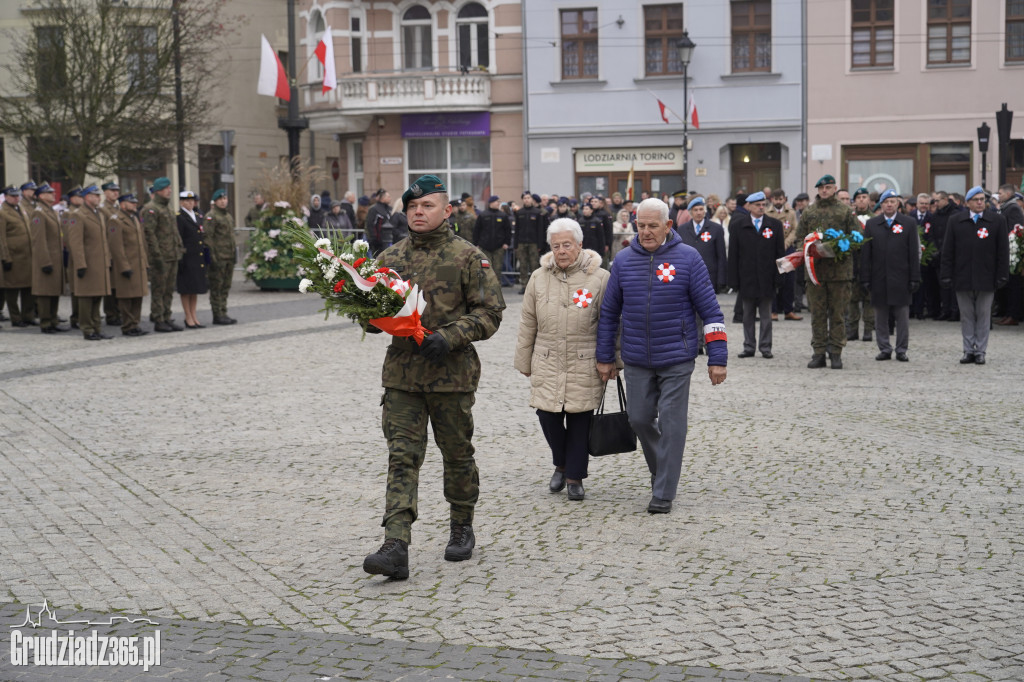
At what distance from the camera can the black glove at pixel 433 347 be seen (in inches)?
248

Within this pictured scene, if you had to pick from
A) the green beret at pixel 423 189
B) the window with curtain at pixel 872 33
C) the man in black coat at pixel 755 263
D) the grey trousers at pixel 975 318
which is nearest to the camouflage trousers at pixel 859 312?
the man in black coat at pixel 755 263

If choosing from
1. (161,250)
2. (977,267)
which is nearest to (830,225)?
(977,267)

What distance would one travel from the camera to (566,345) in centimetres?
821

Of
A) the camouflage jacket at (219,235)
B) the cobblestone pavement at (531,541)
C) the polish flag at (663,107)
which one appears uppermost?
the polish flag at (663,107)

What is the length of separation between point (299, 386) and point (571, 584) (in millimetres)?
7517

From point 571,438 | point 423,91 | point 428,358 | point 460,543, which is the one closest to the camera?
point 428,358

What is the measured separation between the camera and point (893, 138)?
3612cm

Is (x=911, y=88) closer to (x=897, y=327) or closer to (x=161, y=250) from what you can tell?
(x=897, y=327)

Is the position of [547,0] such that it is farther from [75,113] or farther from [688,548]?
[688,548]

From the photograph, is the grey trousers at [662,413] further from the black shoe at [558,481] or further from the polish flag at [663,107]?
the polish flag at [663,107]

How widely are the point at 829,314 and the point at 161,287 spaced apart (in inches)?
391

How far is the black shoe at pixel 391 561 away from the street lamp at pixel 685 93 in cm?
2872

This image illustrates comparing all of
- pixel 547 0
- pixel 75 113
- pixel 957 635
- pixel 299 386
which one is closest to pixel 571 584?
pixel 957 635

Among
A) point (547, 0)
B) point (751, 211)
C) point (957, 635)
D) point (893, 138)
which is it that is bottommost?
point (957, 635)
